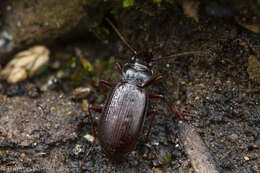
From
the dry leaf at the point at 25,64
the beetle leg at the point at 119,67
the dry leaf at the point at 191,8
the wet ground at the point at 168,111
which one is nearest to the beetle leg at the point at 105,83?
the wet ground at the point at 168,111

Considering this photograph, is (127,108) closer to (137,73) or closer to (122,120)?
(122,120)

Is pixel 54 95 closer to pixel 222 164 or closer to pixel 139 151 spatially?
pixel 139 151

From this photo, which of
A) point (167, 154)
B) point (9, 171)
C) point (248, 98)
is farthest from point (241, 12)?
point (9, 171)

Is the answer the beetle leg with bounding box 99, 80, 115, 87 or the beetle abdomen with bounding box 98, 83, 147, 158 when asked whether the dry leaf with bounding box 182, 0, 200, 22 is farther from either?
the beetle leg with bounding box 99, 80, 115, 87

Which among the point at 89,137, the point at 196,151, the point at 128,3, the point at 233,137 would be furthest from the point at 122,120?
the point at 128,3

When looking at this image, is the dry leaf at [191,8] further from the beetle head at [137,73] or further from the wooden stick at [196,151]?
the wooden stick at [196,151]
